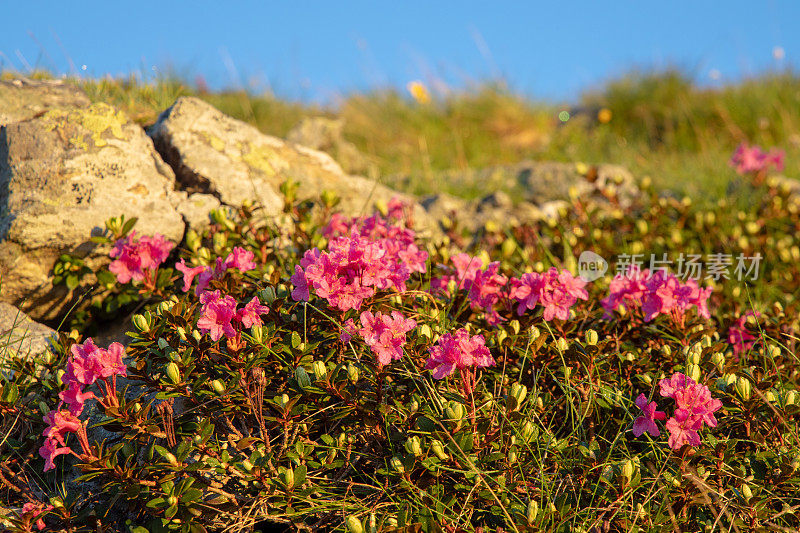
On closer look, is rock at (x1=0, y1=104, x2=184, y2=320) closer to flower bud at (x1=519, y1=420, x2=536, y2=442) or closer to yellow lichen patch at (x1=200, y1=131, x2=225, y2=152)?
yellow lichen patch at (x1=200, y1=131, x2=225, y2=152)

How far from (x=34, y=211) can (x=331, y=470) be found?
2.20m

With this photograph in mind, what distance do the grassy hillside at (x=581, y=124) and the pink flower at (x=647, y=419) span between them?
522 centimetres

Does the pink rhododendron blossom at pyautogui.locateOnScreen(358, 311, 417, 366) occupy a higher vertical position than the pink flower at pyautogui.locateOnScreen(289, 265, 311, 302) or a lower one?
lower

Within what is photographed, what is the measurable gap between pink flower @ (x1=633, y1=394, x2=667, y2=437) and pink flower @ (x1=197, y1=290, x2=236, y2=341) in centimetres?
144

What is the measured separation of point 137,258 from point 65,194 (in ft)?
2.45

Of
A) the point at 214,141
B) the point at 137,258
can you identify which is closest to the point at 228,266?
the point at 137,258

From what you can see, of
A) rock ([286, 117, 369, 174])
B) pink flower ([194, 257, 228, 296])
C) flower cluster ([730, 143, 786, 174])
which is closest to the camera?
pink flower ([194, 257, 228, 296])

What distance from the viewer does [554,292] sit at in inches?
99.3

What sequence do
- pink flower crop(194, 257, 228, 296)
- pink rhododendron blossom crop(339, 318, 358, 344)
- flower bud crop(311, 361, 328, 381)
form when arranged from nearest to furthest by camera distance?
flower bud crop(311, 361, 328, 381), pink rhododendron blossom crop(339, 318, 358, 344), pink flower crop(194, 257, 228, 296)

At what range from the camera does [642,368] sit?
8.82 feet

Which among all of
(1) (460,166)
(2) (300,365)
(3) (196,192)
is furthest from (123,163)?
(1) (460,166)

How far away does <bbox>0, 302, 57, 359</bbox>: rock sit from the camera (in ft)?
9.36

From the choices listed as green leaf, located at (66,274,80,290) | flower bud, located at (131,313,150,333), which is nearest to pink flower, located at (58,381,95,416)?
A: flower bud, located at (131,313,150,333)

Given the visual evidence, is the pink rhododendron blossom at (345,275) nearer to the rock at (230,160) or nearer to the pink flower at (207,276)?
the pink flower at (207,276)
